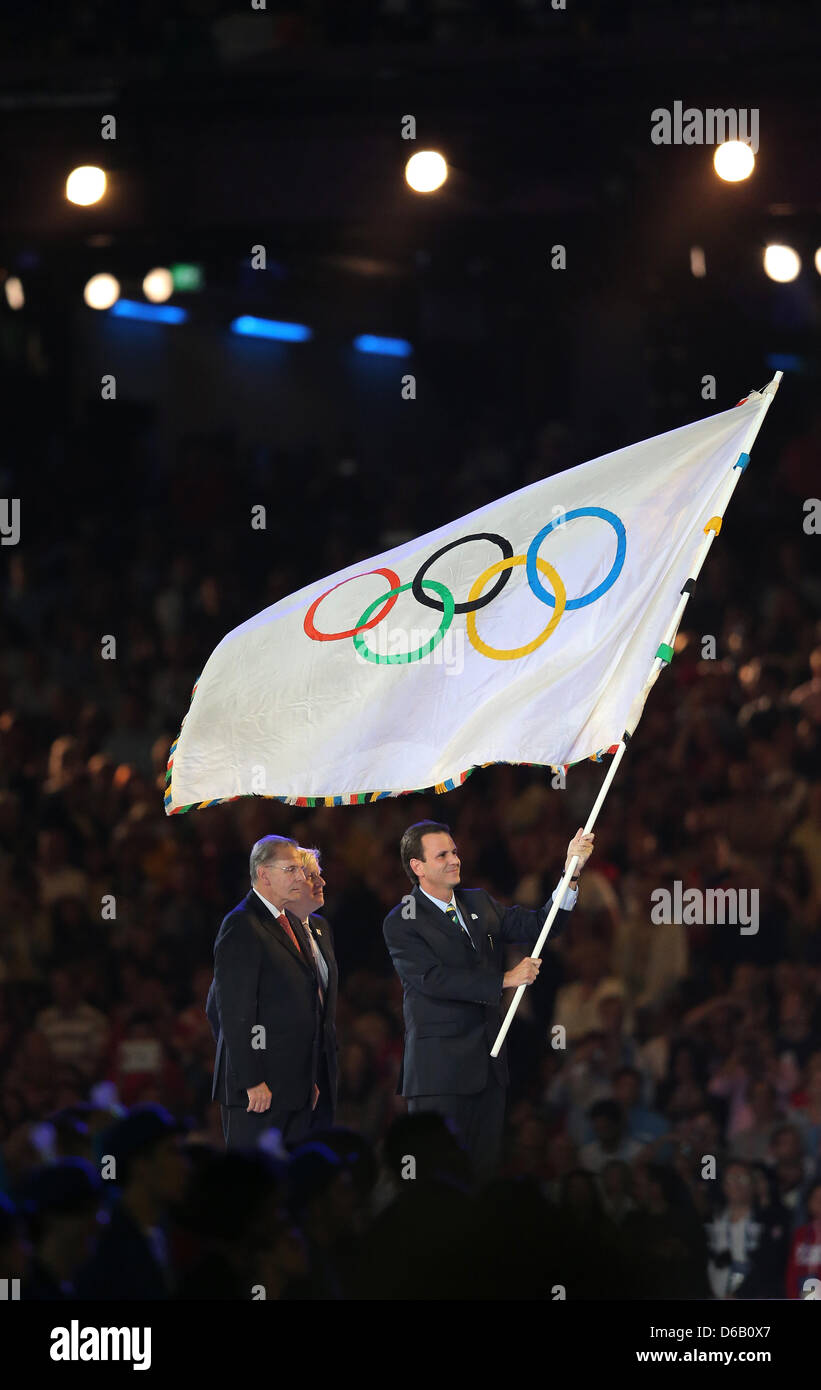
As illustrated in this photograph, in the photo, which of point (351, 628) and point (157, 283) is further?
point (157, 283)

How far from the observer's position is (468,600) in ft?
21.5

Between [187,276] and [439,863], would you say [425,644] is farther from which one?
[187,276]

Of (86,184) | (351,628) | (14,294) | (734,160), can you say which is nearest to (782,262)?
(734,160)

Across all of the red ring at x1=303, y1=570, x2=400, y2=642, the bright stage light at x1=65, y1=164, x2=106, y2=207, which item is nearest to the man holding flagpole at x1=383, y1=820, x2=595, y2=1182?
the red ring at x1=303, y1=570, x2=400, y2=642

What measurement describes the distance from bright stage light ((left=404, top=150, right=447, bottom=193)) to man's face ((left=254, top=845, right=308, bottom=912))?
3909 mm

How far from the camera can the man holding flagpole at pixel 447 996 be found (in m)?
6.31

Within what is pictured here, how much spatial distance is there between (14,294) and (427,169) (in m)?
4.88

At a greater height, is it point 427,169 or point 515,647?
point 427,169

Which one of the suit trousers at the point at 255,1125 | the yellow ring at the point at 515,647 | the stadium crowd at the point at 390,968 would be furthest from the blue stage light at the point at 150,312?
the suit trousers at the point at 255,1125

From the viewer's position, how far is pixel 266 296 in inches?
536

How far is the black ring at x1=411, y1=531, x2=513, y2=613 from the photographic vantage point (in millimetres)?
6523

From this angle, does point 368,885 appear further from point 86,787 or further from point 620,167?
point 620,167

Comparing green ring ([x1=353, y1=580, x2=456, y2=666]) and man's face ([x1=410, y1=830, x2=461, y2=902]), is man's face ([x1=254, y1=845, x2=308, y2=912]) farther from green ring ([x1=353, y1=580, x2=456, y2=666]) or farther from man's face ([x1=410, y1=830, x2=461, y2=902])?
green ring ([x1=353, y1=580, x2=456, y2=666])
